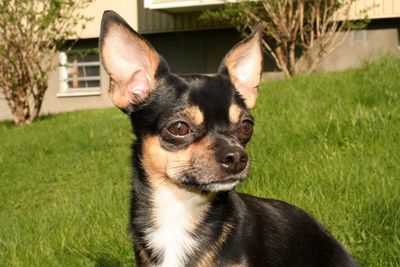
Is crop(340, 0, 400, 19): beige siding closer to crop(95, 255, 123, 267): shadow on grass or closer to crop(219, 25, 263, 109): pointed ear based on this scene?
crop(219, 25, 263, 109): pointed ear

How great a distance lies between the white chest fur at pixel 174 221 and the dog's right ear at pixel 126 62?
60 cm

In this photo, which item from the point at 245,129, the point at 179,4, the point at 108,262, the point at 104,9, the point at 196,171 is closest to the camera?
the point at 196,171

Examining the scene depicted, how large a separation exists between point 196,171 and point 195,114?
1.02 ft

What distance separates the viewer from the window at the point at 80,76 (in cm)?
2053

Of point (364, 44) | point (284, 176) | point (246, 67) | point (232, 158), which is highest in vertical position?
point (246, 67)

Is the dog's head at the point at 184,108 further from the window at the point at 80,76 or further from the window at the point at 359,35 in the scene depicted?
the window at the point at 80,76

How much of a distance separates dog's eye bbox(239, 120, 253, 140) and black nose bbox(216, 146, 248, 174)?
29 centimetres

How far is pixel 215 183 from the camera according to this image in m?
2.85

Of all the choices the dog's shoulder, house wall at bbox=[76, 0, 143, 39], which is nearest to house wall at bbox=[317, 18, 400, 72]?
house wall at bbox=[76, 0, 143, 39]

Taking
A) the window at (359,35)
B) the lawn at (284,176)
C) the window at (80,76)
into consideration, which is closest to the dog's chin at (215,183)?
the lawn at (284,176)

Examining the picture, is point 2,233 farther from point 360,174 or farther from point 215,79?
point 360,174

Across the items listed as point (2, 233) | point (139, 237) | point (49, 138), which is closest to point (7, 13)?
point (49, 138)

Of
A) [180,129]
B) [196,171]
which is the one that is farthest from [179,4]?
[196,171]

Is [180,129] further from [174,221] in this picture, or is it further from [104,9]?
[104,9]
